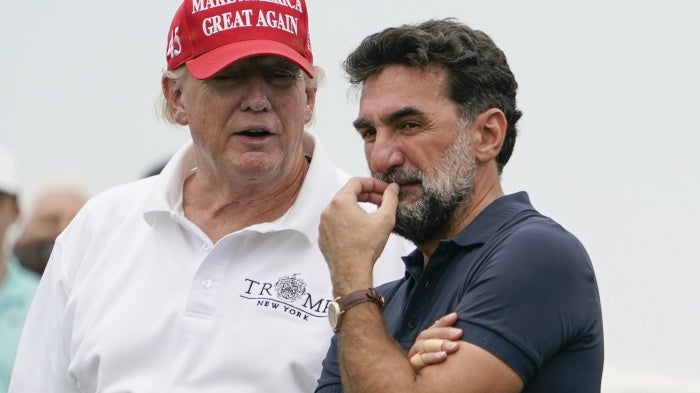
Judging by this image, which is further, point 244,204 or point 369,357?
point 244,204

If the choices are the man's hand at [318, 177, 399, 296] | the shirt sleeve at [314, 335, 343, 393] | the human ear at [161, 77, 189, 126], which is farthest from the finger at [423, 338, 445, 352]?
the human ear at [161, 77, 189, 126]

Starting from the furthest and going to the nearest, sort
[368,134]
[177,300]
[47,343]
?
[47,343] < [177,300] < [368,134]

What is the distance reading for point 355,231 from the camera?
409cm

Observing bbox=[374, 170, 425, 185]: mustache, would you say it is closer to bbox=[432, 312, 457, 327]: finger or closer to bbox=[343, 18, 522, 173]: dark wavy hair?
bbox=[343, 18, 522, 173]: dark wavy hair

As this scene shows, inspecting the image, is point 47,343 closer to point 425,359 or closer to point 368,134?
point 368,134

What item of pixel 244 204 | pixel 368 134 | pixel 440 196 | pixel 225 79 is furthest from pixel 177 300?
pixel 440 196

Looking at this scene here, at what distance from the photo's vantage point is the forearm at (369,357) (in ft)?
12.3

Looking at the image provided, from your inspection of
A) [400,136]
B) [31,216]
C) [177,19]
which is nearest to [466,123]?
[400,136]

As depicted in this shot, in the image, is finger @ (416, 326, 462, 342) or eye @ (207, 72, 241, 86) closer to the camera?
finger @ (416, 326, 462, 342)

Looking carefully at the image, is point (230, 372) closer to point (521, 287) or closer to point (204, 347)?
point (204, 347)

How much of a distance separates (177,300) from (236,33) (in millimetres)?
715

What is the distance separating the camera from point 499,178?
426cm

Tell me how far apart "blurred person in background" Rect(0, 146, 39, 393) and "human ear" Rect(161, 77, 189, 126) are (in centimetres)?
173

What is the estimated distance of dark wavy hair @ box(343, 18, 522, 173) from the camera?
4.17 metres
